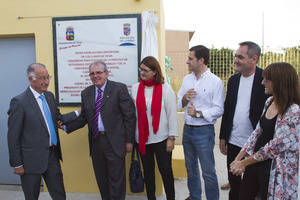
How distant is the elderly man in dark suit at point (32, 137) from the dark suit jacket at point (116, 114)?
478 millimetres

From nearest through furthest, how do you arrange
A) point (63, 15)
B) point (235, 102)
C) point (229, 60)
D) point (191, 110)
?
point (235, 102) < point (191, 110) < point (63, 15) < point (229, 60)

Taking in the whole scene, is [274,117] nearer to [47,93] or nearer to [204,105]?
[204,105]

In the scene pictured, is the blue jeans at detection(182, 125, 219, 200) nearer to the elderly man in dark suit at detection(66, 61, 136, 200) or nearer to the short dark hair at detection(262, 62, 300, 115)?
the elderly man in dark suit at detection(66, 61, 136, 200)

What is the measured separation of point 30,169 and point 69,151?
45.7 inches

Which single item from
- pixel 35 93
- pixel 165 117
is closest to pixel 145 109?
pixel 165 117

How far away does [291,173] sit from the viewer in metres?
2.02

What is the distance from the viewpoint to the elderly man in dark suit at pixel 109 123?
3027 mm

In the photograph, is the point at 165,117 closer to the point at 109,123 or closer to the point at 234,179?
the point at 109,123

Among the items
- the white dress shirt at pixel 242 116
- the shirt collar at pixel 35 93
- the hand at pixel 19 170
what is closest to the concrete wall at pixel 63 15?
the shirt collar at pixel 35 93

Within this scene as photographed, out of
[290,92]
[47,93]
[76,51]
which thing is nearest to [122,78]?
[76,51]

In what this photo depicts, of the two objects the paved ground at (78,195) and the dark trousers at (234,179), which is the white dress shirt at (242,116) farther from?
the paved ground at (78,195)

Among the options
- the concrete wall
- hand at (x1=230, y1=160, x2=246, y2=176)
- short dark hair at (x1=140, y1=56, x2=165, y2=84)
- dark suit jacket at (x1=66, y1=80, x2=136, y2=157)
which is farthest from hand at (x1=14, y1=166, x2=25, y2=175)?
hand at (x1=230, y1=160, x2=246, y2=176)

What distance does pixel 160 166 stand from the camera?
3.11 meters

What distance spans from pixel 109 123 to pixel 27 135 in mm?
862
